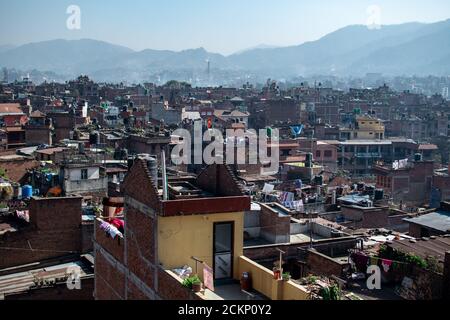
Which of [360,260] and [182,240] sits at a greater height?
[182,240]

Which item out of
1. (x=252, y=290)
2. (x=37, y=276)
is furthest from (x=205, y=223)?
(x=37, y=276)

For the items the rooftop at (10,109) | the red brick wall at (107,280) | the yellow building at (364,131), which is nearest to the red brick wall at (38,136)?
the rooftop at (10,109)

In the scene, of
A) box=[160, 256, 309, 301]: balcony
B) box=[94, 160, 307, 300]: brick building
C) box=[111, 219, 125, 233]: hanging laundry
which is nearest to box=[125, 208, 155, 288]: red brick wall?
box=[94, 160, 307, 300]: brick building

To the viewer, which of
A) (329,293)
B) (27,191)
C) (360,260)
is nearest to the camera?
(329,293)

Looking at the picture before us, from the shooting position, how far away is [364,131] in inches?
2670

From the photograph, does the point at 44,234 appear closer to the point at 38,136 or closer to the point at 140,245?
the point at 140,245

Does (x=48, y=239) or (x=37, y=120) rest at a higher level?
(x=37, y=120)

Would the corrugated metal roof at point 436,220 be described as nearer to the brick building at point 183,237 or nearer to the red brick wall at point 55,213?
the brick building at point 183,237

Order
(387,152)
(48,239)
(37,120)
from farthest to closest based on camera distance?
(387,152)
(37,120)
(48,239)

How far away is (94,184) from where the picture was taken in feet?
105

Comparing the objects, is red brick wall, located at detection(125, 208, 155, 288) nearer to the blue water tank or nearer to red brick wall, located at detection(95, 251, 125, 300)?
red brick wall, located at detection(95, 251, 125, 300)

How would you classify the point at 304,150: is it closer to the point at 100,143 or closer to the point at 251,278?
the point at 100,143
